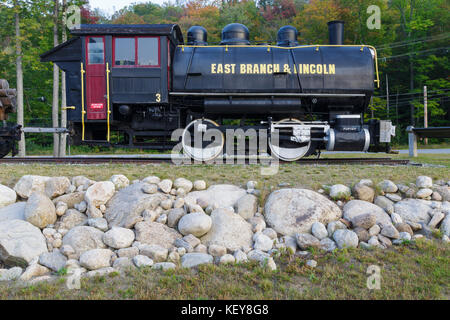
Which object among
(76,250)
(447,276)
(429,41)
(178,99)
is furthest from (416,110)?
(76,250)

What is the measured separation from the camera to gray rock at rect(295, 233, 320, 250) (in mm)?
4812

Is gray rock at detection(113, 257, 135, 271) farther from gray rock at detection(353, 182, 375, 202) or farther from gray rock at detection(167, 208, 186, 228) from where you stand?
gray rock at detection(353, 182, 375, 202)

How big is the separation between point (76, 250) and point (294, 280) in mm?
3107

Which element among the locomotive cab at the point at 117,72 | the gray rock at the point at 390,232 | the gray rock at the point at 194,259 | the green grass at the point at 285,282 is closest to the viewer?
the green grass at the point at 285,282

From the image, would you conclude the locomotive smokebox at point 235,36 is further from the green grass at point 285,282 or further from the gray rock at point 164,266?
the gray rock at point 164,266

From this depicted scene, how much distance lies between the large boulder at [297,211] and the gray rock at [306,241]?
25 centimetres

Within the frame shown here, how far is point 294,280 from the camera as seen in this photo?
402 cm

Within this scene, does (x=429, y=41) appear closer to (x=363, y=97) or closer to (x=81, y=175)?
(x=363, y=97)

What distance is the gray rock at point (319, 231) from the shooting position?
16.5ft

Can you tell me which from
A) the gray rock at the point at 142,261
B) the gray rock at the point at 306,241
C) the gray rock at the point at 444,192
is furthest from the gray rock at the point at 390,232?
the gray rock at the point at 142,261

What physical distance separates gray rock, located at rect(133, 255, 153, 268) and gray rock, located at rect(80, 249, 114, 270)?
0.40 meters

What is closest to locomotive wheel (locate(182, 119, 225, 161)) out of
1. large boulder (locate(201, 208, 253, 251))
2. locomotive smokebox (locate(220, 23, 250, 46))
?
locomotive smokebox (locate(220, 23, 250, 46))

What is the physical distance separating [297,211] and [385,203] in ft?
5.36
